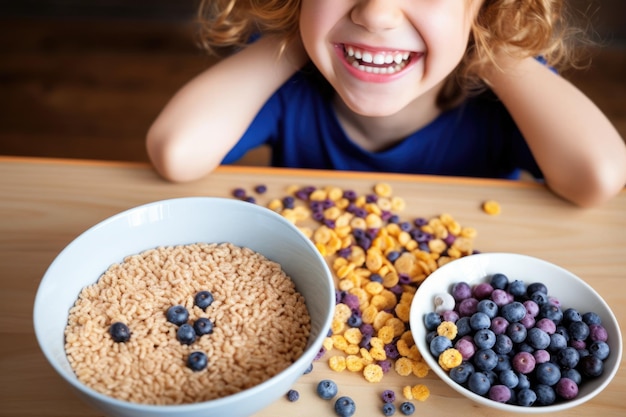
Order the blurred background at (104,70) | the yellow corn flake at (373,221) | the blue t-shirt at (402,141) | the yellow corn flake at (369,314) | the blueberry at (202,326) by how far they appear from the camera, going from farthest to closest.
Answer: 1. the blurred background at (104,70)
2. the blue t-shirt at (402,141)
3. the yellow corn flake at (373,221)
4. the yellow corn flake at (369,314)
5. the blueberry at (202,326)

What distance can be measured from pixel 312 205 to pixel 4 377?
19.4 inches

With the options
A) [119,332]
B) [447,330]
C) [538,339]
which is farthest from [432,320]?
[119,332]

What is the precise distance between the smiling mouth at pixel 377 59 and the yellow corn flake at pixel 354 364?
1.56 feet

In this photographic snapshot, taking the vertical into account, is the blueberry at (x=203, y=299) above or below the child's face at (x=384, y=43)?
below

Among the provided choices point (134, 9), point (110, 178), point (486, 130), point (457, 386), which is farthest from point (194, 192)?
point (134, 9)

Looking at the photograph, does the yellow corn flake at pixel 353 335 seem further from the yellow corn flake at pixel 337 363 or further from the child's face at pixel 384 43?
the child's face at pixel 384 43

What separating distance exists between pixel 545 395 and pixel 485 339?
9cm

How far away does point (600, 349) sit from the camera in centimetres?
76

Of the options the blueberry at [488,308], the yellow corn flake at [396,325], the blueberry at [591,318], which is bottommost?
the yellow corn flake at [396,325]

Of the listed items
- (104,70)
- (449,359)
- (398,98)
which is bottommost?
(104,70)

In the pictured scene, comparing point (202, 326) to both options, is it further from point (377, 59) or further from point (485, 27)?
point (485, 27)

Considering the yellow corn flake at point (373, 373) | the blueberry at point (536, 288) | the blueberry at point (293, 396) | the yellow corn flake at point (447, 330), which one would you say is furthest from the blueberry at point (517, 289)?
the blueberry at point (293, 396)

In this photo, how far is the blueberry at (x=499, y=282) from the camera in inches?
33.1

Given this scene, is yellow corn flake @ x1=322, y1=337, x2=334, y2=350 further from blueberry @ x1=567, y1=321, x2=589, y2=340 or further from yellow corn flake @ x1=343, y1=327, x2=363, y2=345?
blueberry @ x1=567, y1=321, x2=589, y2=340
